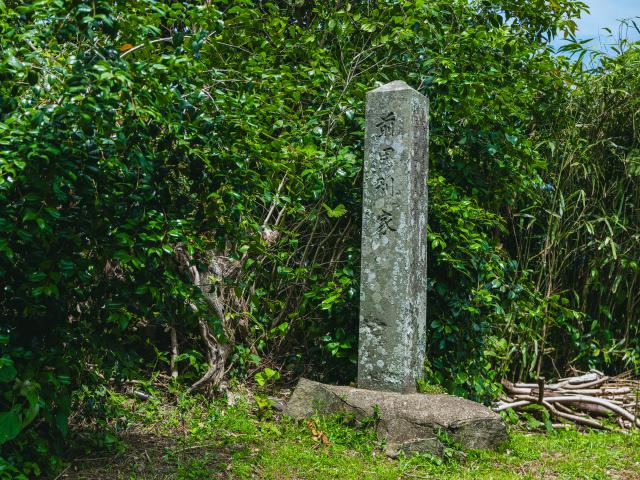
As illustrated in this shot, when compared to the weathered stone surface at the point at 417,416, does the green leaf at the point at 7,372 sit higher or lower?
higher

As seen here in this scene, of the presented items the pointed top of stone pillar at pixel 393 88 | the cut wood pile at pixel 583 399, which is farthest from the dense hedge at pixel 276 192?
the pointed top of stone pillar at pixel 393 88

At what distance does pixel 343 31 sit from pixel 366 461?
3357mm

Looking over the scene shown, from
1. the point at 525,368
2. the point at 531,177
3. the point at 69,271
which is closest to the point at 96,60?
the point at 69,271

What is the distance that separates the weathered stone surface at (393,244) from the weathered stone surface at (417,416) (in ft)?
0.59

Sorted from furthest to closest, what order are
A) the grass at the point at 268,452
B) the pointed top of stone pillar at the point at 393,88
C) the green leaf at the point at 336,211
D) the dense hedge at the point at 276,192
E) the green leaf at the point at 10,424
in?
the green leaf at the point at 336,211
the pointed top of stone pillar at the point at 393,88
the grass at the point at 268,452
the dense hedge at the point at 276,192
the green leaf at the point at 10,424

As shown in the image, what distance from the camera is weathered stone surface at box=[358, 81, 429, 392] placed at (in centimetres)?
521

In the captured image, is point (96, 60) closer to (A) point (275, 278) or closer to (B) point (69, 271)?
(B) point (69, 271)

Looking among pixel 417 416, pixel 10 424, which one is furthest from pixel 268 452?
pixel 10 424

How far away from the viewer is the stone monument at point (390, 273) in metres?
5.18

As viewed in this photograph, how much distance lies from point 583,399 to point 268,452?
2.89 metres

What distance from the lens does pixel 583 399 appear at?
20.6 feet

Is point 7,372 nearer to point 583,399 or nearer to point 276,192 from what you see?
point 276,192

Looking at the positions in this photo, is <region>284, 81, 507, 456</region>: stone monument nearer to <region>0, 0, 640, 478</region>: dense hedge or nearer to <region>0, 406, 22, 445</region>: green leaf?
<region>0, 0, 640, 478</region>: dense hedge

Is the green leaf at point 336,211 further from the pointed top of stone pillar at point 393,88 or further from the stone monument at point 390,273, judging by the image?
the pointed top of stone pillar at point 393,88
